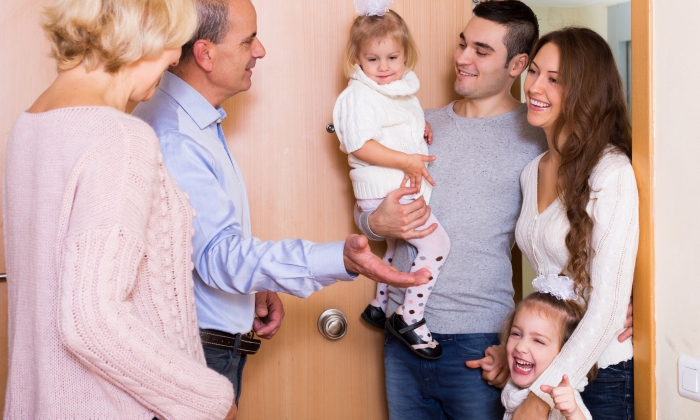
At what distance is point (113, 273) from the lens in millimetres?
1047

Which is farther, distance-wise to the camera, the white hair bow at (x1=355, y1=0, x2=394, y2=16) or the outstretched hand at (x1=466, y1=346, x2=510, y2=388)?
the white hair bow at (x1=355, y1=0, x2=394, y2=16)

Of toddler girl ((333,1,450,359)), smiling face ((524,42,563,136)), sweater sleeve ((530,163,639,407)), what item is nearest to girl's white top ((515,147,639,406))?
sweater sleeve ((530,163,639,407))

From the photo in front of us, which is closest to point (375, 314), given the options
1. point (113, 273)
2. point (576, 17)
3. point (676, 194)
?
point (676, 194)

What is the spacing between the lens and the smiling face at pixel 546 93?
1.78 meters

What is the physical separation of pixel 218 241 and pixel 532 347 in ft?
2.76

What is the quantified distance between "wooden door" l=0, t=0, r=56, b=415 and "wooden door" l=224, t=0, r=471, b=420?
0.55 meters

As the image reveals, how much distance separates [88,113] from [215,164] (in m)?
0.51

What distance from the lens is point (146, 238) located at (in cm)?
118

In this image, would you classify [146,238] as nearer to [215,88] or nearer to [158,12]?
[158,12]

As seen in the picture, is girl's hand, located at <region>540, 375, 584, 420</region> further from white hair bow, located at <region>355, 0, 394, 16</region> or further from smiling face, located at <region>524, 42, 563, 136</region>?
white hair bow, located at <region>355, 0, 394, 16</region>

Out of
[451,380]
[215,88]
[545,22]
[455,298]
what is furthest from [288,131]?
[545,22]

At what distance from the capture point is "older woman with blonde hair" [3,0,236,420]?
1.04 metres

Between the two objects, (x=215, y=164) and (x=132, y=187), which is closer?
(x=132, y=187)

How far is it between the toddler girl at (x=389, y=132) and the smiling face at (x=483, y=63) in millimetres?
151
